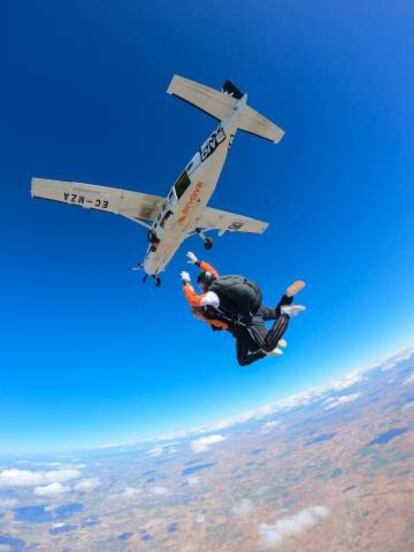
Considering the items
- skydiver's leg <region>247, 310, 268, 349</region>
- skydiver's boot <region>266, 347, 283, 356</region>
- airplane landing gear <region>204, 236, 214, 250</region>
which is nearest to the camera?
skydiver's leg <region>247, 310, 268, 349</region>

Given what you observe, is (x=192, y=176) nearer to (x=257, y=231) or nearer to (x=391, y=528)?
(x=257, y=231)

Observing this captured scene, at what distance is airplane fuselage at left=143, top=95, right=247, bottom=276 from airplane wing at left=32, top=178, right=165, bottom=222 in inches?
84.3

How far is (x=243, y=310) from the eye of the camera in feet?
17.4

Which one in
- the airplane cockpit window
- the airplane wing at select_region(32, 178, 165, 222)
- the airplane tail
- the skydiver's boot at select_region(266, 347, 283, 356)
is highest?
the airplane wing at select_region(32, 178, 165, 222)

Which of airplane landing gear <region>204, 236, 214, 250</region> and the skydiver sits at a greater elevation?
airplane landing gear <region>204, 236, 214, 250</region>

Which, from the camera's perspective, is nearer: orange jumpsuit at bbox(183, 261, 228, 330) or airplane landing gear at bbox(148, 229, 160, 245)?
orange jumpsuit at bbox(183, 261, 228, 330)

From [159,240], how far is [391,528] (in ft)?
827

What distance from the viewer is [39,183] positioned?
59.9 ft

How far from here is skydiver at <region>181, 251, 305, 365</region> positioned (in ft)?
16.7

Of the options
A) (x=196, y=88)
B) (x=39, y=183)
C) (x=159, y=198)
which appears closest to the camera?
(x=196, y=88)

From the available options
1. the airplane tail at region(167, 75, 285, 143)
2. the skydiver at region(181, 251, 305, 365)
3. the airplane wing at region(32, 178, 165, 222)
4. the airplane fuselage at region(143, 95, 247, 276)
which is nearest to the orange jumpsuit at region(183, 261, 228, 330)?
the skydiver at region(181, 251, 305, 365)

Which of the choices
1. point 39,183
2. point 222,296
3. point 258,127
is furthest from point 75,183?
point 222,296

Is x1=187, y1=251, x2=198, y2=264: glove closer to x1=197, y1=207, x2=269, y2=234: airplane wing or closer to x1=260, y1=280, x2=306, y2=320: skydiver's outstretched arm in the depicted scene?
x1=260, y1=280, x2=306, y2=320: skydiver's outstretched arm

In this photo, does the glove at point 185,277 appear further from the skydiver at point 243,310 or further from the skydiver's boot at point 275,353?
the skydiver's boot at point 275,353
